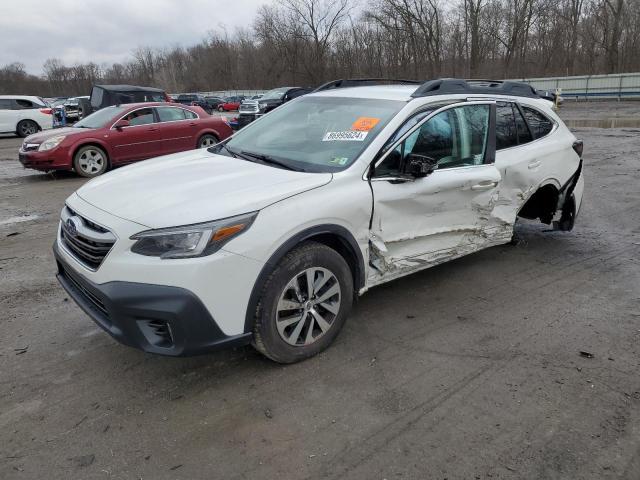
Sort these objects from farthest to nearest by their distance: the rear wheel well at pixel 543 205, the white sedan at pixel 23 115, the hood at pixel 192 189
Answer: the white sedan at pixel 23 115 → the rear wheel well at pixel 543 205 → the hood at pixel 192 189

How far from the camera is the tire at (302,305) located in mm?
2984

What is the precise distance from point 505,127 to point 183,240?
341 centimetres

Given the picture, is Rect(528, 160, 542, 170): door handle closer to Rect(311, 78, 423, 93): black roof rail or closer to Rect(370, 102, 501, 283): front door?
Rect(370, 102, 501, 283): front door

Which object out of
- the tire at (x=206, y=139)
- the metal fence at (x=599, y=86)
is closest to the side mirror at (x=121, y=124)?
the tire at (x=206, y=139)

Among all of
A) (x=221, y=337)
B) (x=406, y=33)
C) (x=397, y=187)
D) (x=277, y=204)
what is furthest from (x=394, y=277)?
(x=406, y=33)

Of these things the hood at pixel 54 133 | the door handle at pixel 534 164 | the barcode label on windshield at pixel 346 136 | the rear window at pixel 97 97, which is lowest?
the door handle at pixel 534 164

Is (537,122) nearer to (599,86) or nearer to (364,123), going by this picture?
(364,123)

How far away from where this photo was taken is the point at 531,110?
5.12 meters

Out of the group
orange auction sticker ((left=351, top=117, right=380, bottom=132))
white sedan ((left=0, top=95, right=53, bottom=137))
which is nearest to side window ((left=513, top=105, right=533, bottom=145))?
orange auction sticker ((left=351, top=117, right=380, bottom=132))

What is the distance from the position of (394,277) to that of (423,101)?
139 cm

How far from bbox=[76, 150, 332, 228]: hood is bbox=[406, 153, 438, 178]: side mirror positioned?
2.26ft

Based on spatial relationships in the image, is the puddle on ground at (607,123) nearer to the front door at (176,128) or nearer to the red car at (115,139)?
the front door at (176,128)

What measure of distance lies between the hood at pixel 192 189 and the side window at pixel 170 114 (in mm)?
8198

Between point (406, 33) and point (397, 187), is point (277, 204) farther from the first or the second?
point (406, 33)
